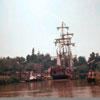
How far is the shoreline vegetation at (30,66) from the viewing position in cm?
5339

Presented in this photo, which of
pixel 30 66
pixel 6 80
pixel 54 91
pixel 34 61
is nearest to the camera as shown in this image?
pixel 54 91

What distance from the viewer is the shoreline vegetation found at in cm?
5339

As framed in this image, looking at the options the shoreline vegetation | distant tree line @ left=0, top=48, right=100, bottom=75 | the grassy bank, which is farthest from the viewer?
distant tree line @ left=0, top=48, right=100, bottom=75

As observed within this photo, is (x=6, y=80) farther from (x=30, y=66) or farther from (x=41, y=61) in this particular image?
(x=41, y=61)

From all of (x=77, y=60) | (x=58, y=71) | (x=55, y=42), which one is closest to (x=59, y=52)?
(x=55, y=42)

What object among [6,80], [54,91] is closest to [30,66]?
[6,80]

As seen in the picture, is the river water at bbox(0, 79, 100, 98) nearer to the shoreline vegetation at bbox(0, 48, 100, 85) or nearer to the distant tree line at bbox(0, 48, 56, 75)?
the shoreline vegetation at bbox(0, 48, 100, 85)

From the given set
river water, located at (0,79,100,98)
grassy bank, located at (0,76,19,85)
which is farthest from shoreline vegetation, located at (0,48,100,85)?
river water, located at (0,79,100,98)

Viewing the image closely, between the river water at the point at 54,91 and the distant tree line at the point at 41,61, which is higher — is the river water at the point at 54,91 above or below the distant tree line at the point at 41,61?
below

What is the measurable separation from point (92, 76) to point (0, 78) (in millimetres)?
15983

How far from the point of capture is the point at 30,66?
8650cm

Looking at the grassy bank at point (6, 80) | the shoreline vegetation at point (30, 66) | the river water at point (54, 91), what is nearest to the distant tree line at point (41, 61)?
the shoreline vegetation at point (30, 66)

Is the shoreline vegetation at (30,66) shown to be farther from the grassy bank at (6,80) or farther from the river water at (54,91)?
the river water at (54,91)

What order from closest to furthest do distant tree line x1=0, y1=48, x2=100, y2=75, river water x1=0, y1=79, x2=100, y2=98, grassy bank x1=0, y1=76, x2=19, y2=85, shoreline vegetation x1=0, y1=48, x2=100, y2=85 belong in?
river water x1=0, y1=79, x2=100, y2=98 → grassy bank x1=0, y1=76, x2=19, y2=85 → shoreline vegetation x1=0, y1=48, x2=100, y2=85 → distant tree line x1=0, y1=48, x2=100, y2=75
